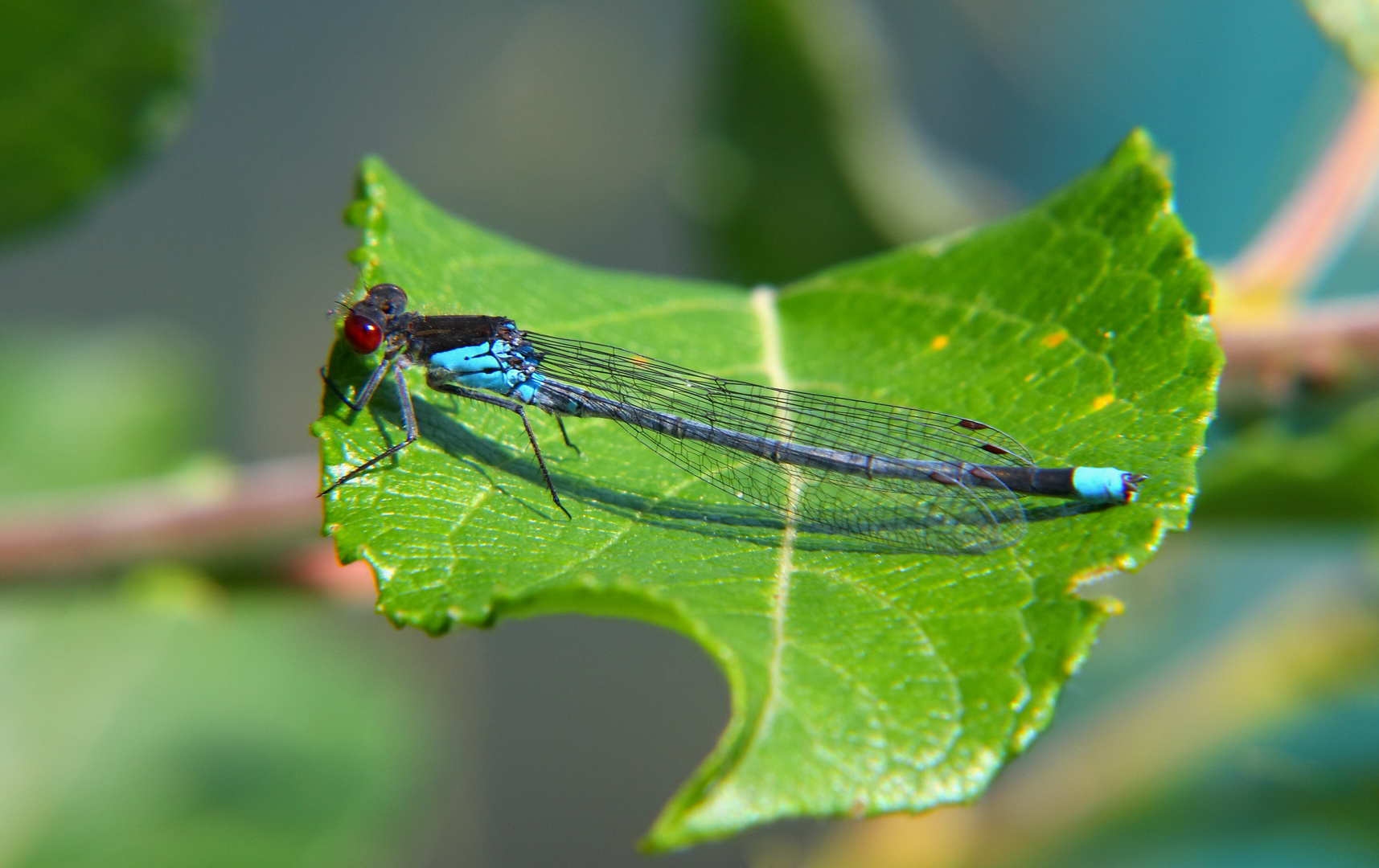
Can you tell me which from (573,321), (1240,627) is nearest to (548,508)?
(573,321)

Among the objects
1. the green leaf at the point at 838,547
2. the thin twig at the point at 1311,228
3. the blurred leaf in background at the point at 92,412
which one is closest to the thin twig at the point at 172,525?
the green leaf at the point at 838,547

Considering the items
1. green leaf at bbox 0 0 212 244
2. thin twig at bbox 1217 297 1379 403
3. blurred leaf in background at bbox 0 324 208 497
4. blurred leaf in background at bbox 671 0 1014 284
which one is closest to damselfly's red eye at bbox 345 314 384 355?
green leaf at bbox 0 0 212 244

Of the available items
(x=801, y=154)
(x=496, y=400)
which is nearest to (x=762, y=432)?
(x=496, y=400)

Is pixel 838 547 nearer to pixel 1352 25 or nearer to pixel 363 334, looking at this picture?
pixel 363 334

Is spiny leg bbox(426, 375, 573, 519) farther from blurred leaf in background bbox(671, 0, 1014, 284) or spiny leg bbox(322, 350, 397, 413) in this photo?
blurred leaf in background bbox(671, 0, 1014, 284)

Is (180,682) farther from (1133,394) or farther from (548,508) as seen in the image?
(1133,394)

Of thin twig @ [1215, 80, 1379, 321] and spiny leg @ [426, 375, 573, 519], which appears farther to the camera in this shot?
thin twig @ [1215, 80, 1379, 321]
